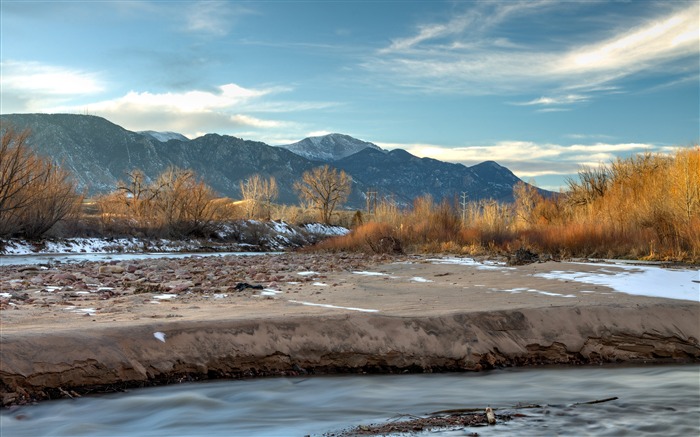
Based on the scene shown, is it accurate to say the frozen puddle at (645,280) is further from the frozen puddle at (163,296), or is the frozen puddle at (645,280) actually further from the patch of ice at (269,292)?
the frozen puddle at (163,296)

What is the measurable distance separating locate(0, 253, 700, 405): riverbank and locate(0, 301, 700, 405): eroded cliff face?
0.01 metres

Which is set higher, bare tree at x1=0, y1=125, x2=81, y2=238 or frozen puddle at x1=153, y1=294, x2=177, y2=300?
bare tree at x1=0, y1=125, x2=81, y2=238

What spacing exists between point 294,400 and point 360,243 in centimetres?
2204

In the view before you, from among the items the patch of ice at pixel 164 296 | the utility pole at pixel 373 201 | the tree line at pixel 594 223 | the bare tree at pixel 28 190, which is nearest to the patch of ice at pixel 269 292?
the patch of ice at pixel 164 296

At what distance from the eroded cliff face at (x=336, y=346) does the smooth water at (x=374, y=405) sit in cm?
17

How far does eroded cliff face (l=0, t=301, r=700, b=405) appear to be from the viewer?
5.41 meters

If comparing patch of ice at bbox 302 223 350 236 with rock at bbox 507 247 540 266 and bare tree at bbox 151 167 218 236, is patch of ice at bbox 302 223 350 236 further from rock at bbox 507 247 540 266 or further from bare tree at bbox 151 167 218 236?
rock at bbox 507 247 540 266

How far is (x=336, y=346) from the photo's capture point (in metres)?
6.40

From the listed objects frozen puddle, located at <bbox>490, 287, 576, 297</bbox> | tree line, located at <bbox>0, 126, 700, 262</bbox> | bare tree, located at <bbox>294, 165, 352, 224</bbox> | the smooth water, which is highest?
bare tree, located at <bbox>294, 165, 352, 224</bbox>

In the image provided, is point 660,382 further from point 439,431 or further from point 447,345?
point 439,431

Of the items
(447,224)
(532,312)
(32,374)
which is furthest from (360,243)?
(32,374)

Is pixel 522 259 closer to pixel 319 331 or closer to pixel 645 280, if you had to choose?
pixel 645 280

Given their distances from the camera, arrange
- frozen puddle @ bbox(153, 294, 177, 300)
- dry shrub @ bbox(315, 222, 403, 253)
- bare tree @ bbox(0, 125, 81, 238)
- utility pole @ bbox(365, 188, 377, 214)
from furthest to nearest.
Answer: utility pole @ bbox(365, 188, 377, 214) < bare tree @ bbox(0, 125, 81, 238) < dry shrub @ bbox(315, 222, 403, 253) < frozen puddle @ bbox(153, 294, 177, 300)

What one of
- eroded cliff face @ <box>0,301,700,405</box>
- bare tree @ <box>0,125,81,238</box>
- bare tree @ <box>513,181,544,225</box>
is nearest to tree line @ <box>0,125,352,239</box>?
bare tree @ <box>0,125,81,238</box>
